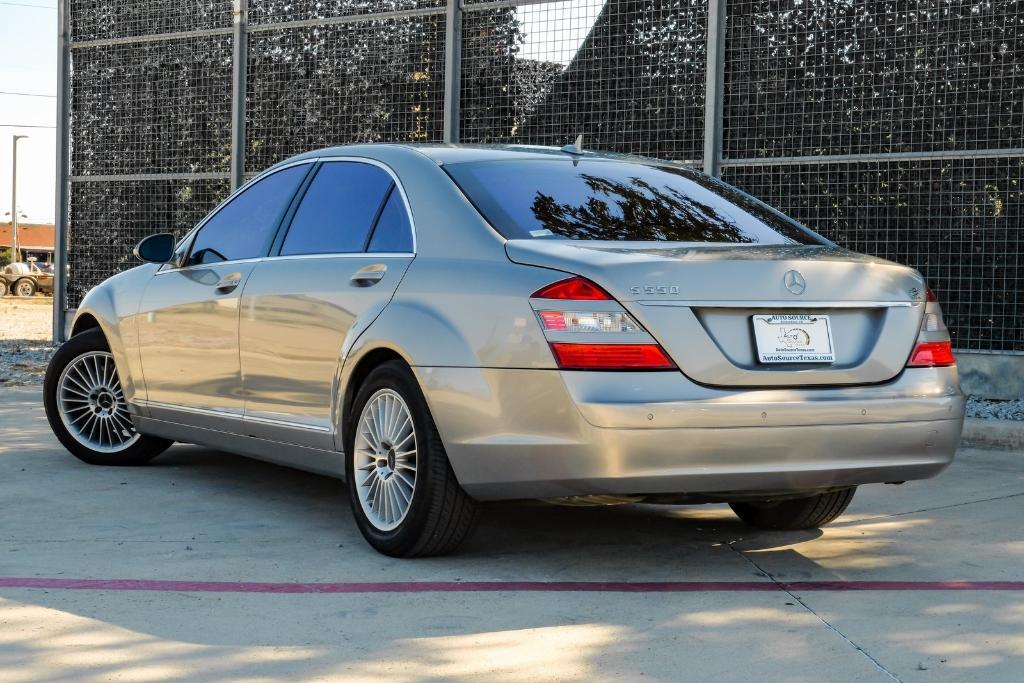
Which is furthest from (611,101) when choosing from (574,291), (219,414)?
(574,291)

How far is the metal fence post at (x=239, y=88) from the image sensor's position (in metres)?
15.7

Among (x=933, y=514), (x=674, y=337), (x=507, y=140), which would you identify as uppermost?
(x=507, y=140)

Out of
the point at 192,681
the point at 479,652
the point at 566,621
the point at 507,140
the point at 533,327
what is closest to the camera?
the point at 192,681

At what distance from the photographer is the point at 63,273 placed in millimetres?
Result: 16797

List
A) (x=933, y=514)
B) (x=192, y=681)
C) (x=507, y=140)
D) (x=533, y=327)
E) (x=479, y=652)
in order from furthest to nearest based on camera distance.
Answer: (x=507, y=140)
(x=933, y=514)
(x=533, y=327)
(x=479, y=652)
(x=192, y=681)

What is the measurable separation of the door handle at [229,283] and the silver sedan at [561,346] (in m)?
0.02

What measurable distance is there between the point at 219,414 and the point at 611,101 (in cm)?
750

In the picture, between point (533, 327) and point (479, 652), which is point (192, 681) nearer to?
point (479, 652)

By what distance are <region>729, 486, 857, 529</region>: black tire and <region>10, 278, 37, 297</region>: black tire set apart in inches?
1884

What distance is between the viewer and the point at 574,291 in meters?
4.64

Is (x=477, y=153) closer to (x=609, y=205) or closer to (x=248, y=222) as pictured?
(x=609, y=205)

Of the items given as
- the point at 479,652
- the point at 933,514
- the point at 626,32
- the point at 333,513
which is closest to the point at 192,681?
the point at 479,652

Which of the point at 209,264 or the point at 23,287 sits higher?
the point at 209,264

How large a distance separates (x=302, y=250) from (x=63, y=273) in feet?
38.1
